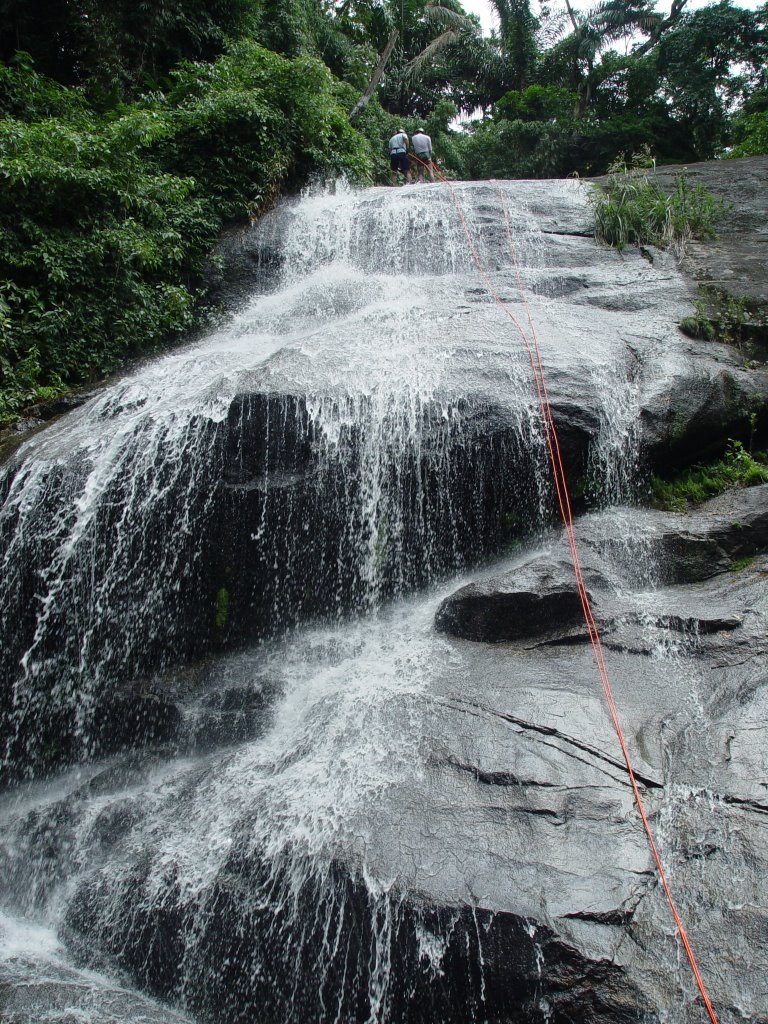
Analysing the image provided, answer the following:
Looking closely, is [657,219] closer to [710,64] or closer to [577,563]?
[577,563]

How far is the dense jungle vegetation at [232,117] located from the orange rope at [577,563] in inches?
189

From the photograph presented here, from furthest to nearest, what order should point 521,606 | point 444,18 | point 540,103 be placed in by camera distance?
point 444,18
point 540,103
point 521,606

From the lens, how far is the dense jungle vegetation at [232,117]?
920cm

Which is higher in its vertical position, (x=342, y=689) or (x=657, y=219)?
(x=657, y=219)

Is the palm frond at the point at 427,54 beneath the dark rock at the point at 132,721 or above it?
above

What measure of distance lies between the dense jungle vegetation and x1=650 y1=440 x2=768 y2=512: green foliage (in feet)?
23.1

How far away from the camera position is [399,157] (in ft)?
52.4

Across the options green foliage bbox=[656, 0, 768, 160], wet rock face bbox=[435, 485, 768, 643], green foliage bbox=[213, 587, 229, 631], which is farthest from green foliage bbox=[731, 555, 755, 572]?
green foliage bbox=[656, 0, 768, 160]

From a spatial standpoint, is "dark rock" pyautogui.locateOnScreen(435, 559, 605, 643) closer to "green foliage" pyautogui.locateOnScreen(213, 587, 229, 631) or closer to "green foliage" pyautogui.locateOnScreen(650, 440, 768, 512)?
"green foliage" pyautogui.locateOnScreen(650, 440, 768, 512)

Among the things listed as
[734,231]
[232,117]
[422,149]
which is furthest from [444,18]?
[734,231]

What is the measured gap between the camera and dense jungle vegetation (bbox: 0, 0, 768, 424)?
9.20 meters

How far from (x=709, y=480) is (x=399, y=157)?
497 inches

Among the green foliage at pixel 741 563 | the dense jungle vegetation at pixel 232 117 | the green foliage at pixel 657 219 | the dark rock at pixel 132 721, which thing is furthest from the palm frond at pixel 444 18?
the dark rock at pixel 132 721

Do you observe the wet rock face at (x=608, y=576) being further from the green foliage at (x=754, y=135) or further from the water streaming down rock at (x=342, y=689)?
the green foliage at (x=754, y=135)
